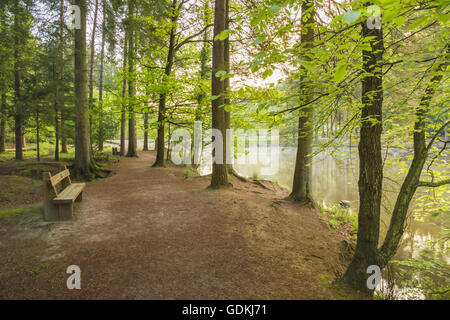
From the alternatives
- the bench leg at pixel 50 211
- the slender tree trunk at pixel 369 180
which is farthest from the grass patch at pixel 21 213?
the slender tree trunk at pixel 369 180

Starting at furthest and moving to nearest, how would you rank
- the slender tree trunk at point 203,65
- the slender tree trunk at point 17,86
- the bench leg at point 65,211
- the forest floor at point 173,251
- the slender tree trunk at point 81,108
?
1. the slender tree trunk at point 203,65
2. the slender tree trunk at point 17,86
3. the slender tree trunk at point 81,108
4. the bench leg at point 65,211
5. the forest floor at point 173,251

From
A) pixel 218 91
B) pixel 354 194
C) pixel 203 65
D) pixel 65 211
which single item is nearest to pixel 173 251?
pixel 65 211

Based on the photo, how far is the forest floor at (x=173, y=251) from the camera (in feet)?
9.21

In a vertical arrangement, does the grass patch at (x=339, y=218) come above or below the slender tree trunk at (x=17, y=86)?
below

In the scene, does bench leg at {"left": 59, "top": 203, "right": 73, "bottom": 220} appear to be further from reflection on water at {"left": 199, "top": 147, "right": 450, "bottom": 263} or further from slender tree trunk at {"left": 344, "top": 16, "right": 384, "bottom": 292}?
slender tree trunk at {"left": 344, "top": 16, "right": 384, "bottom": 292}

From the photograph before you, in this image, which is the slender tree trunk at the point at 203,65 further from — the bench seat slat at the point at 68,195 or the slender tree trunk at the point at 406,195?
the slender tree trunk at the point at 406,195

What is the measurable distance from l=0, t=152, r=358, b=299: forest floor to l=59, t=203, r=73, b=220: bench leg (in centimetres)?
15

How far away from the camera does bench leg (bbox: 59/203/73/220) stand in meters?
4.63

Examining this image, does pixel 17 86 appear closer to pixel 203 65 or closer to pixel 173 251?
pixel 203 65

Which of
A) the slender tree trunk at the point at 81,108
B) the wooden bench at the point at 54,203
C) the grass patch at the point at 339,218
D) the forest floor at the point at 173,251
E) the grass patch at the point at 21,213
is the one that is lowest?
the grass patch at the point at 339,218

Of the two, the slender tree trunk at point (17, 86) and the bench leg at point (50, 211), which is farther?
the slender tree trunk at point (17, 86)

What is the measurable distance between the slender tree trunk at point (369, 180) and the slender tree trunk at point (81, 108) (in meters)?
9.11

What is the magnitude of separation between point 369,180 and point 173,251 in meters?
3.13

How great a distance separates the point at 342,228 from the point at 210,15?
10039mm
